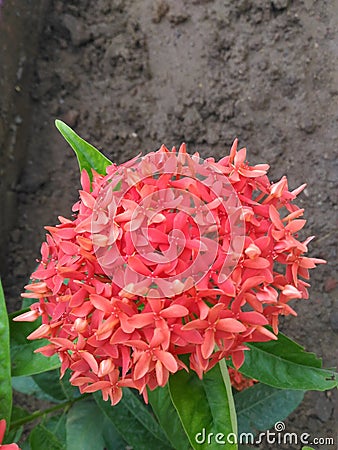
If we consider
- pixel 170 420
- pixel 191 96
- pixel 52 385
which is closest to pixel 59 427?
pixel 52 385

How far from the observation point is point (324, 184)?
5.96 feet

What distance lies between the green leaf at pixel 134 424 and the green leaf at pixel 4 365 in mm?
216

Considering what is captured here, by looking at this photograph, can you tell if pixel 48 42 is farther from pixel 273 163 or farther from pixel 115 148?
pixel 273 163

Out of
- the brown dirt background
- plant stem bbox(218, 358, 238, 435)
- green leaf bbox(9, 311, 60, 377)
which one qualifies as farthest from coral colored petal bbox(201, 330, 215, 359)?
the brown dirt background

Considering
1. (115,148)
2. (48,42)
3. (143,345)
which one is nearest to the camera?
(143,345)

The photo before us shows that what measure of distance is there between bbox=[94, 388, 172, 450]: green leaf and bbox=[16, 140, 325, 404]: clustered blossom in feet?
1.11

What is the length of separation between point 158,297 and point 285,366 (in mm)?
431

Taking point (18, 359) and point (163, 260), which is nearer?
point (163, 260)

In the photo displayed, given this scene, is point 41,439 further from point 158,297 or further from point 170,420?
point 158,297

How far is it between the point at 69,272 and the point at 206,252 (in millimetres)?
225

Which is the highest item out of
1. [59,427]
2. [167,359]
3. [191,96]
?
[191,96]

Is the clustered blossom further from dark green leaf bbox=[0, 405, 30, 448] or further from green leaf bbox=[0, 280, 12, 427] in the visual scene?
dark green leaf bbox=[0, 405, 30, 448]

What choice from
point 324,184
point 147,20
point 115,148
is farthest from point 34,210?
point 324,184

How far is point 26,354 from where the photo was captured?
48.8 inches
